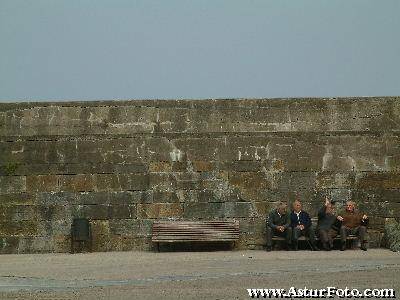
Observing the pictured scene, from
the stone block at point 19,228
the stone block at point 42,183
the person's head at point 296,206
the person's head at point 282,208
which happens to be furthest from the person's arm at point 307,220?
the stone block at point 19,228

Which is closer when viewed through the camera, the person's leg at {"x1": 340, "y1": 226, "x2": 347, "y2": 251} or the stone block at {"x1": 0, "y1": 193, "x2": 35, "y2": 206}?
the person's leg at {"x1": 340, "y1": 226, "x2": 347, "y2": 251}

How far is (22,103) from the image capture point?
16734 millimetres

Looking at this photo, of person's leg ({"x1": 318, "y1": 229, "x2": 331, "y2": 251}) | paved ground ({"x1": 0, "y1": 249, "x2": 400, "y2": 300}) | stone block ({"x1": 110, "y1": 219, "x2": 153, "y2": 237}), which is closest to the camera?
paved ground ({"x1": 0, "y1": 249, "x2": 400, "y2": 300})

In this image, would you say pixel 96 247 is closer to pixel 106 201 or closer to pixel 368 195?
pixel 106 201

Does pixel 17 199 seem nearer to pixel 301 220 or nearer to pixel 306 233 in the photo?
pixel 301 220

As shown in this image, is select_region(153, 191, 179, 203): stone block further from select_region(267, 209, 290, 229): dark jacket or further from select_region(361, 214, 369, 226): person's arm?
select_region(361, 214, 369, 226): person's arm

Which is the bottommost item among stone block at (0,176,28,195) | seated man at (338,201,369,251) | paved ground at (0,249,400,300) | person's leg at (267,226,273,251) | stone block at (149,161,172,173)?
paved ground at (0,249,400,300)

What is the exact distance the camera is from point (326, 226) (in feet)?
51.1

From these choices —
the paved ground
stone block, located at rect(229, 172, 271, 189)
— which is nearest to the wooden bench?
the paved ground

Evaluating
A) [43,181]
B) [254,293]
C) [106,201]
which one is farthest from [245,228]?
[254,293]

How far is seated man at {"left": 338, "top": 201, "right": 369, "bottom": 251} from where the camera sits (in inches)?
616

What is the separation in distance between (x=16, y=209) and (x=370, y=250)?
280 inches

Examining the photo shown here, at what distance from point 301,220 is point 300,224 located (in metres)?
0.10

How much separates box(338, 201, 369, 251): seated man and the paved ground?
344mm
